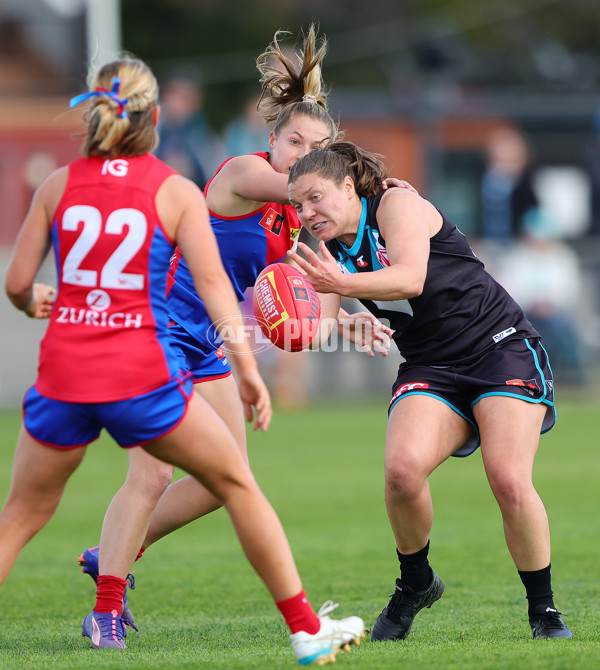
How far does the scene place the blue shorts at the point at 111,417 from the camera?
3953 millimetres

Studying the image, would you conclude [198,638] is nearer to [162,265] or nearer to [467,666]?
[467,666]

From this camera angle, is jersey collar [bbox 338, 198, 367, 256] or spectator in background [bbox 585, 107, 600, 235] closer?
jersey collar [bbox 338, 198, 367, 256]

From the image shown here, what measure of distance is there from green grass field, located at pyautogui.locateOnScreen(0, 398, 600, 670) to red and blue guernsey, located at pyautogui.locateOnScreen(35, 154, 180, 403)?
107cm

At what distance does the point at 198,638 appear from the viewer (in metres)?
5.01

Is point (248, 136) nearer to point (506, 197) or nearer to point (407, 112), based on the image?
point (506, 197)

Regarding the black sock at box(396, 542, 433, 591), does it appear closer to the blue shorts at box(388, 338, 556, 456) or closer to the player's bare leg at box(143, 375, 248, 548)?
the blue shorts at box(388, 338, 556, 456)

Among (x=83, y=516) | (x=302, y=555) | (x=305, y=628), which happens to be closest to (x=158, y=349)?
(x=305, y=628)

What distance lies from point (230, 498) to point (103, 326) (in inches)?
29.0

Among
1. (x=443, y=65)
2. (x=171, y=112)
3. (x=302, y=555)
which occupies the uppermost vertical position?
(x=443, y=65)

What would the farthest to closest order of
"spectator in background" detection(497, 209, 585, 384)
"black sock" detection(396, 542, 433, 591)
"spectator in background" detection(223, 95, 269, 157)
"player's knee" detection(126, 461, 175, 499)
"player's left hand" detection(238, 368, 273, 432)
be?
"spectator in background" detection(497, 209, 585, 384) < "spectator in background" detection(223, 95, 269, 157) < "player's knee" detection(126, 461, 175, 499) < "black sock" detection(396, 542, 433, 591) < "player's left hand" detection(238, 368, 273, 432)

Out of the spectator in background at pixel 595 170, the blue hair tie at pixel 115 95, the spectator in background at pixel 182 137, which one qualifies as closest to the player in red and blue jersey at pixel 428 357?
the blue hair tie at pixel 115 95

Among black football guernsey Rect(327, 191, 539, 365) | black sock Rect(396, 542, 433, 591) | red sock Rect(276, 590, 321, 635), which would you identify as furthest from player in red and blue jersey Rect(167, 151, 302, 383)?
red sock Rect(276, 590, 321, 635)

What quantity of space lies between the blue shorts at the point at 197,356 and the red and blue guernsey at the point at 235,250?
0.02m

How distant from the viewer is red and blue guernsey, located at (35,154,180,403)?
3938mm
